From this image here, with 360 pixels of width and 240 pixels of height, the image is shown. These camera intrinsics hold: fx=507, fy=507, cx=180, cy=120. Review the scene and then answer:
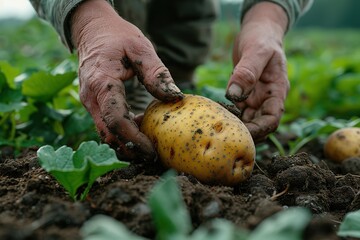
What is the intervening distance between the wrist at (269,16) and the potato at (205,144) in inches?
35.2

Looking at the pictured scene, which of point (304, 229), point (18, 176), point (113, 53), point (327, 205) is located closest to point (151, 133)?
point (113, 53)

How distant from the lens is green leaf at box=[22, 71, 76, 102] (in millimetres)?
2404

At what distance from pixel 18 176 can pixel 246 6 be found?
161 centimetres

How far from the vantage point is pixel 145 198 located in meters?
1.45

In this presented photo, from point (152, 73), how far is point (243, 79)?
48 cm

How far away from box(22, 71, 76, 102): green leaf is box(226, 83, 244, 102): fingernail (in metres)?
0.78

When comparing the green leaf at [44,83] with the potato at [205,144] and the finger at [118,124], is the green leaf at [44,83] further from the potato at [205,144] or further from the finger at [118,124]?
the potato at [205,144]

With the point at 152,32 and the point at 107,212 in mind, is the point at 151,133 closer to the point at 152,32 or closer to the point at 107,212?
the point at 107,212

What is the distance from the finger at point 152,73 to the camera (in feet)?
6.06

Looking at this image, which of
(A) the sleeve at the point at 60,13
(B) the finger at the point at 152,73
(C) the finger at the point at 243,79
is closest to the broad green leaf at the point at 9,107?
(A) the sleeve at the point at 60,13

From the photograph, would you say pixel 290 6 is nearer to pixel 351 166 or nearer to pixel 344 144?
pixel 344 144

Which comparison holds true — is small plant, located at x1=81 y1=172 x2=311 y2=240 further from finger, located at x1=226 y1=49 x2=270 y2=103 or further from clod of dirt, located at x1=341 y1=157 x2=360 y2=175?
clod of dirt, located at x1=341 y1=157 x2=360 y2=175

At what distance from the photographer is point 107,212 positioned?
56.2 inches

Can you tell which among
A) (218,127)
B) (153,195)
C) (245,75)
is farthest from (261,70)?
(153,195)
